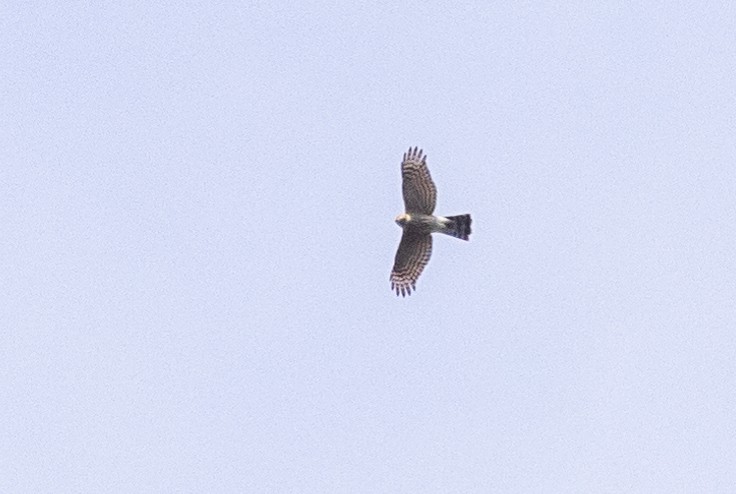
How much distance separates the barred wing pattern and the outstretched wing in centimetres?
171

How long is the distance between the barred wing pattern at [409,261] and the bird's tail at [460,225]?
1754 mm

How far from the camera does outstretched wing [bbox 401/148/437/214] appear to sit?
298 ft

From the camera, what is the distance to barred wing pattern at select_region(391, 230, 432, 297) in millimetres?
92188

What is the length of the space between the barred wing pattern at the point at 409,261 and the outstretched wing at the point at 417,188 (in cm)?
171

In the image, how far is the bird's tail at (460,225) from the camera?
90.6 meters

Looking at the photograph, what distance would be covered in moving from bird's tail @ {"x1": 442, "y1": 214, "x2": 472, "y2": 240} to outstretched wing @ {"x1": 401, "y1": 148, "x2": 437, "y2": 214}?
103 centimetres

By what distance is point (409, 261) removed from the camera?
92.7 metres

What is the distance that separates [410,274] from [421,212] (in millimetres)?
3263

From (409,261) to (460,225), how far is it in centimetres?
341

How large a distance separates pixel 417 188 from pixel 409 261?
3783 mm

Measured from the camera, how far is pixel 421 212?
298ft

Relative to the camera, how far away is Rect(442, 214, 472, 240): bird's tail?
9062cm

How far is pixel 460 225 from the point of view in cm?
9069

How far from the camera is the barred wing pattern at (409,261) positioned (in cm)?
9219
